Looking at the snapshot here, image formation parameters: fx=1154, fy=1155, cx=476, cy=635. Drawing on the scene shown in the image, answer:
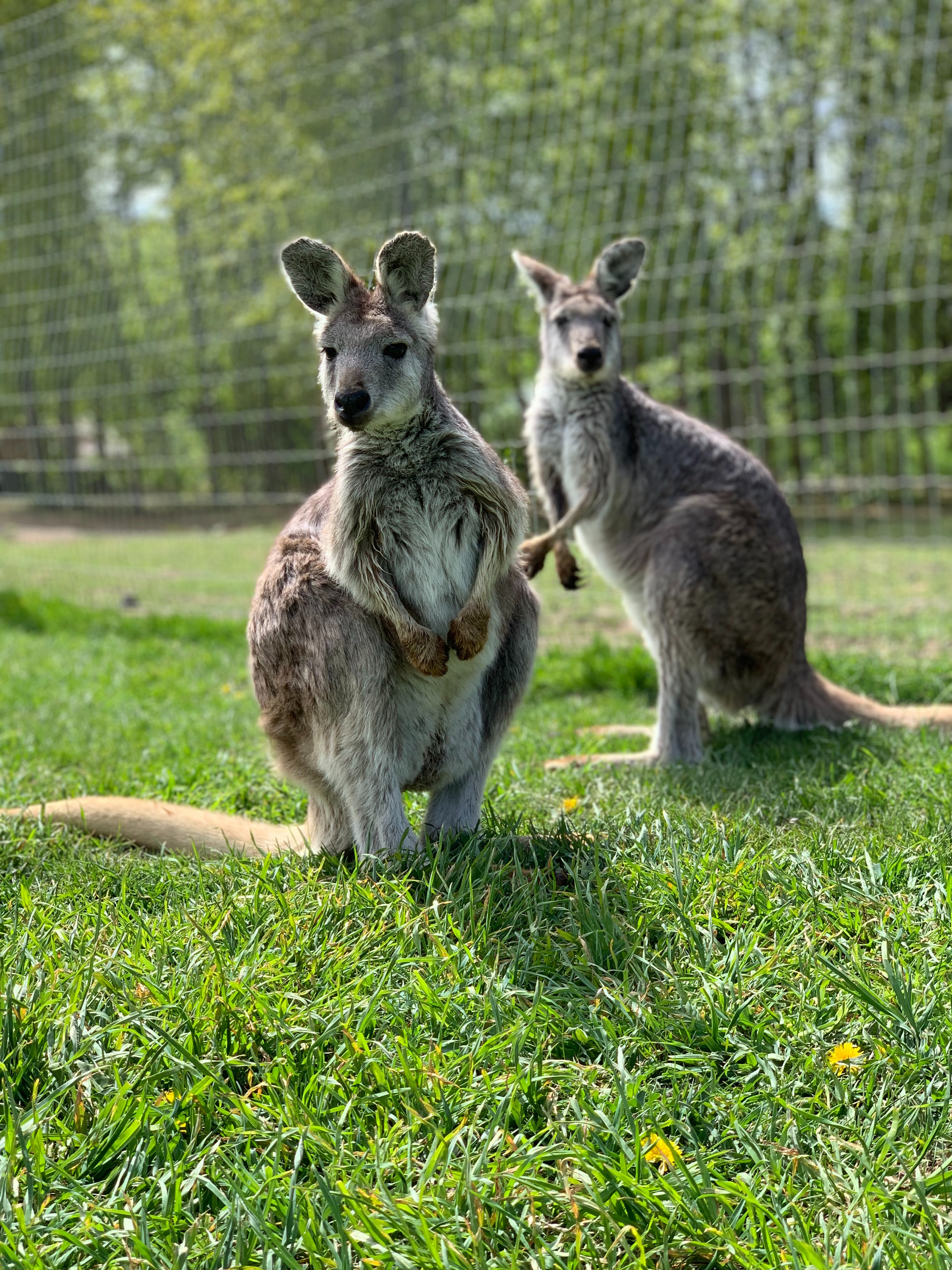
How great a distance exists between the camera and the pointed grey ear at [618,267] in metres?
4.93

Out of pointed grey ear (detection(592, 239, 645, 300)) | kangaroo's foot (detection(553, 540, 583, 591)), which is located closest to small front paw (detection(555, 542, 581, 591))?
kangaroo's foot (detection(553, 540, 583, 591))

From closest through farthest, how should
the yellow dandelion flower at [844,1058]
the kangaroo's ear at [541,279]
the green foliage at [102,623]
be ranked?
the yellow dandelion flower at [844,1058] < the kangaroo's ear at [541,279] < the green foliage at [102,623]

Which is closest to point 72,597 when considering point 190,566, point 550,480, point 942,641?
point 190,566

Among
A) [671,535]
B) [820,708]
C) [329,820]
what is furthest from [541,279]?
[329,820]

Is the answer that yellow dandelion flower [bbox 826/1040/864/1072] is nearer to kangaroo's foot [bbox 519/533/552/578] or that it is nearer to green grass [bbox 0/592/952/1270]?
green grass [bbox 0/592/952/1270]

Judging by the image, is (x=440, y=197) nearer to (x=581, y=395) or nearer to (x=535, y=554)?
(x=581, y=395)

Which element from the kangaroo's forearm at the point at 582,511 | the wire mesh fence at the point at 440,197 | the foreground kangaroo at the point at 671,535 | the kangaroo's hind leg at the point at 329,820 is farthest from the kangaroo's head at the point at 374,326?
the wire mesh fence at the point at 440,197

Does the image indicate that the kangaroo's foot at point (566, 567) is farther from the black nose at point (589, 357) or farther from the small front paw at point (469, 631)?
the small front paw at point (469, 631)

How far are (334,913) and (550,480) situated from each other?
289 cm

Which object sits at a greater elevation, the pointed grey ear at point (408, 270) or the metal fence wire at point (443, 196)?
the metal fence wire at point (443, 196)

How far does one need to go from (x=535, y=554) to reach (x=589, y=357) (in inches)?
38.9

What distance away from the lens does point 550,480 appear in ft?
16.4

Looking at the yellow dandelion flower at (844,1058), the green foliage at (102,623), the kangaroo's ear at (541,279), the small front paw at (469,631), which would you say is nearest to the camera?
the yellow dandelion flower at (844,1058)

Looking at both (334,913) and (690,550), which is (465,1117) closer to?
(334,913)
